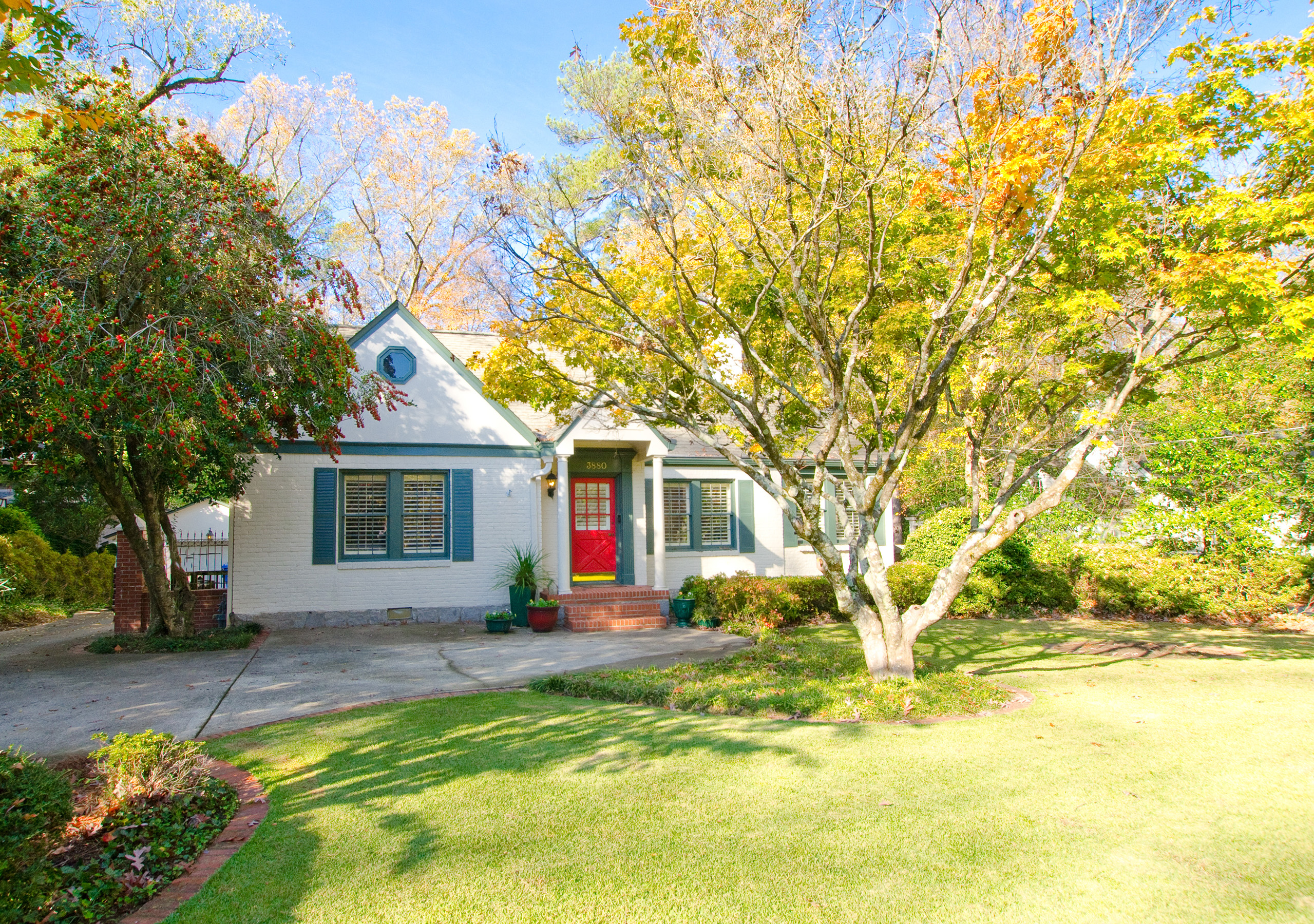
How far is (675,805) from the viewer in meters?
4.53

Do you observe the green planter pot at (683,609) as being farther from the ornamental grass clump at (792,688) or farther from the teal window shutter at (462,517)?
the ornamental grass clump at (792,688)

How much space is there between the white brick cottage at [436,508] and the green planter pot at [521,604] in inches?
27.2

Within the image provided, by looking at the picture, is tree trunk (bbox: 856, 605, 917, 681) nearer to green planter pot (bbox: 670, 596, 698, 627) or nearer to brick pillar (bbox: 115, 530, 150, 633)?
green planter pot (bbox: 670, 596, 698, 627)

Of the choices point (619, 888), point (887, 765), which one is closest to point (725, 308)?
point (887, 765)

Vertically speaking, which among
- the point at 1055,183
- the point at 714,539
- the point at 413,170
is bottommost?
the point at 714,539

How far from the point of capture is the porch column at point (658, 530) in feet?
47.3

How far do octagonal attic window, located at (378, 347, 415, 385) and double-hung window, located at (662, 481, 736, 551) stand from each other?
571 centimetres

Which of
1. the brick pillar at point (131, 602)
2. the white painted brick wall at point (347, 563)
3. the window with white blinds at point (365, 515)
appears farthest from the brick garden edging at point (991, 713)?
the brick pillar at point (131, 602)

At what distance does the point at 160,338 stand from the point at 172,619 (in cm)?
495

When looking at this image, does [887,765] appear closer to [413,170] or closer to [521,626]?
[521,626]

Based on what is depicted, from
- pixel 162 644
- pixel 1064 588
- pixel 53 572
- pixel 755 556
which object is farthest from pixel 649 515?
pixel 53 572

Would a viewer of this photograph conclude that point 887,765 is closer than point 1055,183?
Yes

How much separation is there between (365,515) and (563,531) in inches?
143

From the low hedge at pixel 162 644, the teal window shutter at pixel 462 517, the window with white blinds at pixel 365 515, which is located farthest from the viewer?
the teal window shutter at pixel 462 517
